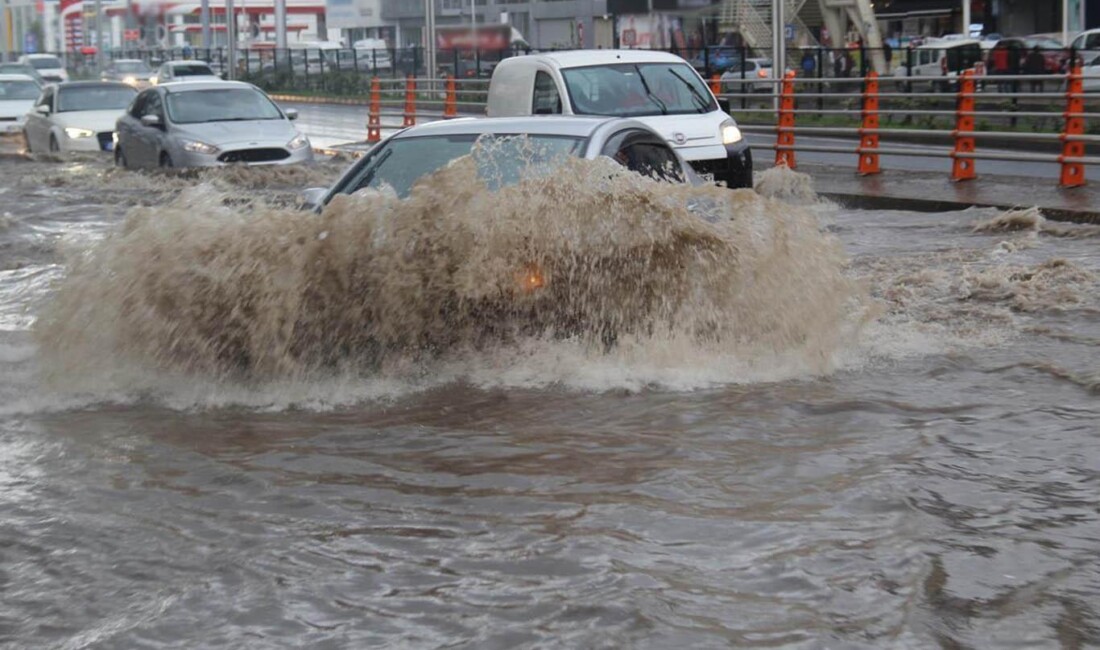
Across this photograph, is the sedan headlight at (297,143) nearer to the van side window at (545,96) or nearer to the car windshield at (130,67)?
the van side window at (545,96)

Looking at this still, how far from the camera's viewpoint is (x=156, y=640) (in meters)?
4.38

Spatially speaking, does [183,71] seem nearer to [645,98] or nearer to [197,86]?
[197,86]

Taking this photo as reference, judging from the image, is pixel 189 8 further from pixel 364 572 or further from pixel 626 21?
pixel 364 572

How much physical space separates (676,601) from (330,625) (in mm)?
1058

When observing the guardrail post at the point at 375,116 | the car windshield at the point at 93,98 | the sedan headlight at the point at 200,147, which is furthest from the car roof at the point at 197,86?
the guardrail post at the point at 375,116

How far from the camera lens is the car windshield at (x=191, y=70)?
49925 mm

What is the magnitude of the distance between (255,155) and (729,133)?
733cm

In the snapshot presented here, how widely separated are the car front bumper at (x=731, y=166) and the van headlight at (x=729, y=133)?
4 centimetres

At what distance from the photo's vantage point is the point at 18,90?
32.1 metres

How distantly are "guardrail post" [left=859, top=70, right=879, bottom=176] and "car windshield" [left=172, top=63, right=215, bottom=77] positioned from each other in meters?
34.3

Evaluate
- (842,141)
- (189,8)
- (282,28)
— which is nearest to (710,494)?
(842,141)

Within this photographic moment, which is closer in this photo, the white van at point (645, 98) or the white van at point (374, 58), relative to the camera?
the white van at point (645, 98)

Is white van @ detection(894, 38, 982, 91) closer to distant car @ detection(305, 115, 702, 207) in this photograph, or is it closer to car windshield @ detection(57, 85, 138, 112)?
car windshield @ detection(57, 85, 138, 112)

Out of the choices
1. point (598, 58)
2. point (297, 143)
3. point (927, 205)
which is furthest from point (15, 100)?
point (927, 205)
